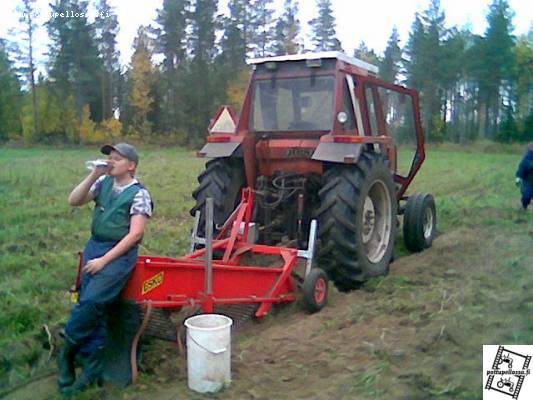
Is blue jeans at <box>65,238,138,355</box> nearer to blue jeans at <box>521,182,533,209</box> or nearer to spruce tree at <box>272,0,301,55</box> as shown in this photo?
blue jeans at <box>521,182,533,209</box>

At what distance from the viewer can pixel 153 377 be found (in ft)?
13.5

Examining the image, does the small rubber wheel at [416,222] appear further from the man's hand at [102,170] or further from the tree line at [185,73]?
the tree line at [185,73]

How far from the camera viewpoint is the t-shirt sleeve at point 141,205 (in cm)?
406

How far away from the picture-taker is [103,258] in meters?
3.92

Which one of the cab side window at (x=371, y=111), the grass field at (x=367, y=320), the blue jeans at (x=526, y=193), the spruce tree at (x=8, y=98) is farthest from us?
the spruce tree at (x=8, y=98)

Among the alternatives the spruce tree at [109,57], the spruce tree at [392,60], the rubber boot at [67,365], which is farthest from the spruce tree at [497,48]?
A: the rubber boot at [67,365]

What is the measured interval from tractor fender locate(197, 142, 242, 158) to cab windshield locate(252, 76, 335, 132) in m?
0.46

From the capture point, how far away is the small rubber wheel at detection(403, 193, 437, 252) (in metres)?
7.49

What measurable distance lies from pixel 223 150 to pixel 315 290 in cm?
177

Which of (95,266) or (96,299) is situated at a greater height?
(95,266)

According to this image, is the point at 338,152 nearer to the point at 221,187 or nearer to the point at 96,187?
the point at 221,187

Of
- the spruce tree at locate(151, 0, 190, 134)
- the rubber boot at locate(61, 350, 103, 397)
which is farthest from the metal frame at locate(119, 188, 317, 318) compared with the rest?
the spruce tree at locate(151, 0, 190, 134)

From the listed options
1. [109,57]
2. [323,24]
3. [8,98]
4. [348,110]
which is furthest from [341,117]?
[323,24]

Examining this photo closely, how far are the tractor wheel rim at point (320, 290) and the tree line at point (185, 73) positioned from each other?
3411 cm
